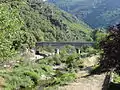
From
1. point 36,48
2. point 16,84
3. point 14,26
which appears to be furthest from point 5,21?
point 36,48

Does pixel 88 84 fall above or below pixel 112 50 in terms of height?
below

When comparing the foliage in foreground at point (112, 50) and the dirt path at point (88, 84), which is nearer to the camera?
the foliage in foreground at point (112, 50)

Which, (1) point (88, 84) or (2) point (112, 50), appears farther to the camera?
(1) point (88, 84)

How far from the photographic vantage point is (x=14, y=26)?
41.6 m

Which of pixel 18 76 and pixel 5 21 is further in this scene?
pixel 18 76

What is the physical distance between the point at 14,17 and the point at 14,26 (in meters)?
1.61

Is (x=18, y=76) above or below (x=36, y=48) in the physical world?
above

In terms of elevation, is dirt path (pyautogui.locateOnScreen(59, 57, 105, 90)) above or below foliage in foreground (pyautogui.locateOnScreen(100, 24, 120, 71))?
below

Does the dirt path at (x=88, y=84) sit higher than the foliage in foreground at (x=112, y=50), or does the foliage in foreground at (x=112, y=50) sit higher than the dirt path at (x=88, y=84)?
the foliage in foreground at (x=112, y=50)

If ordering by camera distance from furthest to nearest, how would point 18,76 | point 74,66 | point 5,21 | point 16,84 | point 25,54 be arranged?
1. point 25,54
2. point 74,66
3. point 18,76
4. point 16,84
5. point 5,21

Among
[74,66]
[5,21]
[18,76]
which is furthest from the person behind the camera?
[74,66]

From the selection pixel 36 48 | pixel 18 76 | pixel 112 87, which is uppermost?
pixel 112 87

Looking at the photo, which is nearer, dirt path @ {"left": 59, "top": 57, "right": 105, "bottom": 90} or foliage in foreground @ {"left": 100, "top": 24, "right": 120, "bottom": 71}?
foliage in foreground @ {"left": 100, "top": 24, "right": 120, "bottom": 71}

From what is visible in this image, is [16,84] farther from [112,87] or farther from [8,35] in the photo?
[112,87]
